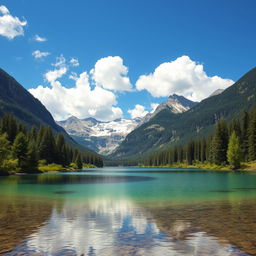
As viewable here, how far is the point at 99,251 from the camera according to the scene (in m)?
12.7

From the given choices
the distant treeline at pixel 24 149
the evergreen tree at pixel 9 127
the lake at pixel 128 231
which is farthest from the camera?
the evergreen tree at pixel 9 127

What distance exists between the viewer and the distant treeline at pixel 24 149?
8800cm

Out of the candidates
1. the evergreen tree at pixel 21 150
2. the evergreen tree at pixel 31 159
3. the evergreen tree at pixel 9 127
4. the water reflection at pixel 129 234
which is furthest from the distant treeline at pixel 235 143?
the water reflection at pixel 129 234

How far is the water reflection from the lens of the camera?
1283 centimetres

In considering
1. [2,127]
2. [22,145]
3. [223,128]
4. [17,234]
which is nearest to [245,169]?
[223,128]

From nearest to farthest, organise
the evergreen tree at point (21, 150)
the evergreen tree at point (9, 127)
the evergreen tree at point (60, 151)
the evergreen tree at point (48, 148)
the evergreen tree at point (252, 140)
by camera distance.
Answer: the evergreen tree at point (21, 150), the evergreen tree at point (9, 127), the evergreen tree at point (252, 140), the evergreen tree at point (48, 148), the evergreen tree at point (60, 151)

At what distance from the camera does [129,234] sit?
1586cm

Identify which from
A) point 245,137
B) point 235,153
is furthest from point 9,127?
point 245,137

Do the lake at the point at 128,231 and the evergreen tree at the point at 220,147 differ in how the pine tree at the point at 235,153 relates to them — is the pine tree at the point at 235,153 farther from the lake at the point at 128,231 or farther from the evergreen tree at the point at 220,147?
the lake at the point at 128,231

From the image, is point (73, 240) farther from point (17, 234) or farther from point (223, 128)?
point (223, 128)

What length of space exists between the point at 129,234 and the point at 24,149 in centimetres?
9700

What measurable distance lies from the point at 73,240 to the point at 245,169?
368ft

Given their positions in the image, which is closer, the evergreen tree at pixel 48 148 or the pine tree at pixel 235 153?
the pine tree at pixel 235 153

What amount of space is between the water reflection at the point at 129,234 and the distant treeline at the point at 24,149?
7035 centimetres
